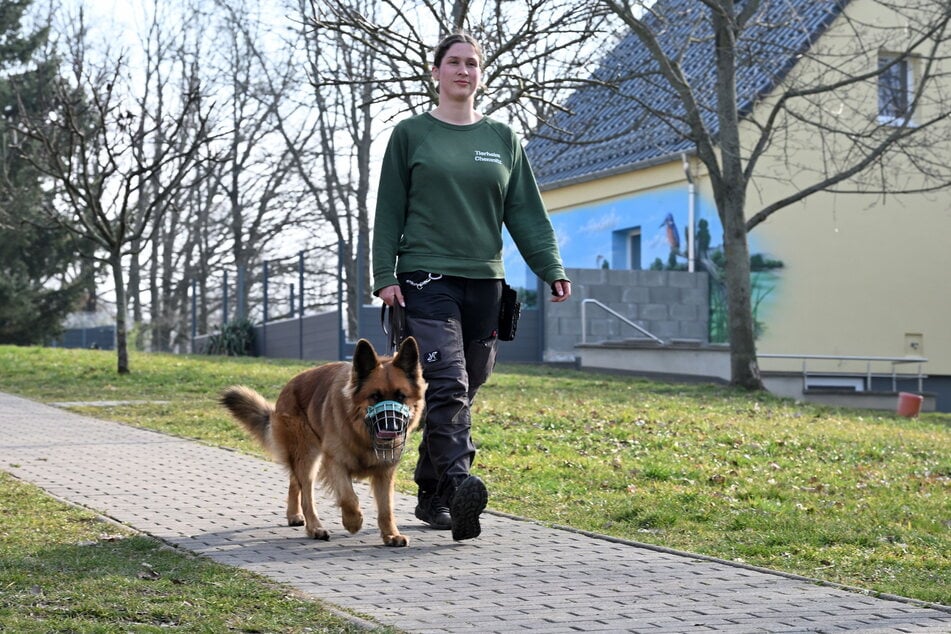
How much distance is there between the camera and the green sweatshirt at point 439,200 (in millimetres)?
6574

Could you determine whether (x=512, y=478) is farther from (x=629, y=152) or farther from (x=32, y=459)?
(x=629, y=152)

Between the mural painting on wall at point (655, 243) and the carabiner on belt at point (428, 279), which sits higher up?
the mural painting on wall at point (655, 243)

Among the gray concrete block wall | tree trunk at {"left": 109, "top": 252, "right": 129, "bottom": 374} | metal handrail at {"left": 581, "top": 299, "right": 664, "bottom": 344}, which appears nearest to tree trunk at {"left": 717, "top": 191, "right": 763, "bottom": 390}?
metal handrail at {"left": 581, "top": 299, "right": 664, "bottom": 344}

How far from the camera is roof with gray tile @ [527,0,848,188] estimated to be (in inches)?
859

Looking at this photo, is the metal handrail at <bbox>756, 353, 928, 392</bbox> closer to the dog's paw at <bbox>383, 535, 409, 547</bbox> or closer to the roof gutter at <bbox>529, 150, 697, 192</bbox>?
the roof gutter at <bbox>529, 150, 697, 192</bbox>

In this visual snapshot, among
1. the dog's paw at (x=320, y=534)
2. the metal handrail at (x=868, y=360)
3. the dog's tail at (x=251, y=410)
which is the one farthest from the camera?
the metal handrail at (x=868, y=360)

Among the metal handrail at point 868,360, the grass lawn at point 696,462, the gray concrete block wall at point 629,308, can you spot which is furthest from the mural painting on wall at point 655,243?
the grass lawn at point 696,462

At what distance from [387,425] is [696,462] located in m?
5.18

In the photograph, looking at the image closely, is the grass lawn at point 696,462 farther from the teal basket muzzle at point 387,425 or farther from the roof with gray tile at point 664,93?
the roof with gray tile at point 664,93

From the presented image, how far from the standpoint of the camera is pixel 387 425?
20.1 feet

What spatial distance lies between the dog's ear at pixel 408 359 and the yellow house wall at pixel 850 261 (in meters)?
21.2

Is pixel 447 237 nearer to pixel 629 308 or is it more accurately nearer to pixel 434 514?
pixel 434 514

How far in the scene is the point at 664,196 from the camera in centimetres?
2800

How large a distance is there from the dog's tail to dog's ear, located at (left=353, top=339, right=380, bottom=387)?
125 centimetres
